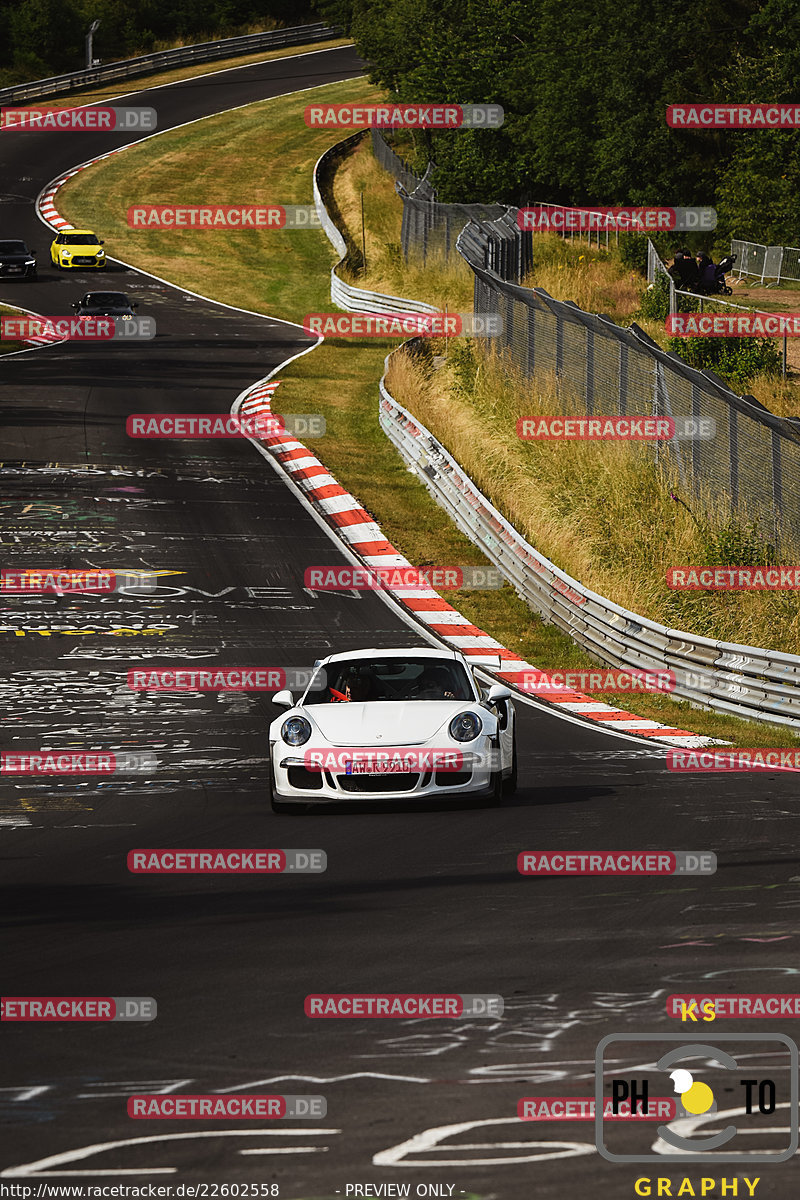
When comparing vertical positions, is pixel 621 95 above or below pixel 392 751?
above

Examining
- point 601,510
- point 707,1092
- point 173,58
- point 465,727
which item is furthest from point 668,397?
point 173,58

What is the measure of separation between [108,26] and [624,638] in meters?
88.2

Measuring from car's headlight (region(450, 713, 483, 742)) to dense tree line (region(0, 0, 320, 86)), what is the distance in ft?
274

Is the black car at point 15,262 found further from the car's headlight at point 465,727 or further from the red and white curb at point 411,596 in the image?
the car's headlight at point 465,727

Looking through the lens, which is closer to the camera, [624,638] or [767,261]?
[624,638]

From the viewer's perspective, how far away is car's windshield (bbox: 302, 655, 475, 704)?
12.6 m

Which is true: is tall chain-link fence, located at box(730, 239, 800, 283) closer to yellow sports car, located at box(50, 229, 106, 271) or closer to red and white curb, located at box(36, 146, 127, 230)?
yellow sports car, located at box(50, 229, 106, 271)

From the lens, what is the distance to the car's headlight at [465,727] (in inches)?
460

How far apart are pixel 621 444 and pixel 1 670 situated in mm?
9496

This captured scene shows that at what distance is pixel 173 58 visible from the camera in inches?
3600

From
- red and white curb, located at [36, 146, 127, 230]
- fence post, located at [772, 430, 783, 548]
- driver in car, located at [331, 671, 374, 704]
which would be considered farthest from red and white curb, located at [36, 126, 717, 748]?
red and white curb, located at [36, 146, 127, 230]

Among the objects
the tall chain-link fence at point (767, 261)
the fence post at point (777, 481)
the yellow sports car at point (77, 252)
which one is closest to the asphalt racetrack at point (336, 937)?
the fence post at point (777, 481)

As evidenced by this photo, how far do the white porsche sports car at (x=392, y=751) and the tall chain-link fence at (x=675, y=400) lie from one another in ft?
21.3

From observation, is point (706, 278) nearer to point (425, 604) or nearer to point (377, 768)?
point (425, 604)
